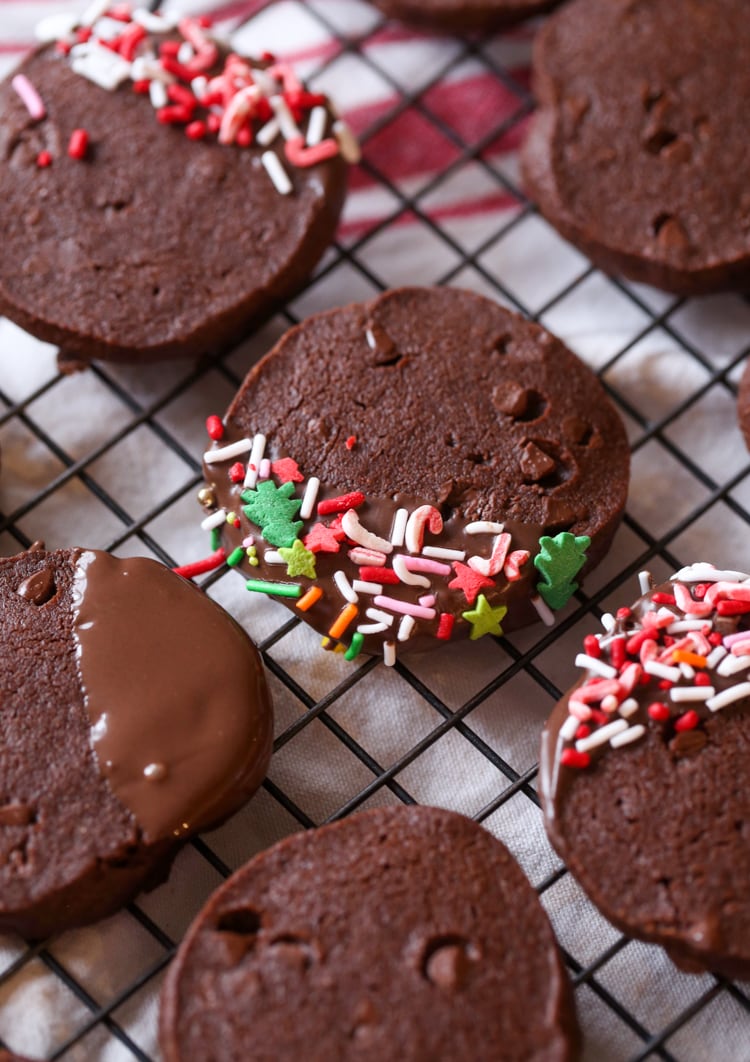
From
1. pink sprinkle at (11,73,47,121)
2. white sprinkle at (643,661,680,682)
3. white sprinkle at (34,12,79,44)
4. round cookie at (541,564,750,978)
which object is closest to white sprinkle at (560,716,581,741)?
round cookie at (541,564,750,978)

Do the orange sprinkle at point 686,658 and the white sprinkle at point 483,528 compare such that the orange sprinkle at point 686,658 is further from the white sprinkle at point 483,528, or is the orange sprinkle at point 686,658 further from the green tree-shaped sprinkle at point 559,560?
the white sprinkle at point 483,528

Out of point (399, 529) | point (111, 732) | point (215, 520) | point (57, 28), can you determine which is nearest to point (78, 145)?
point (57, 28)

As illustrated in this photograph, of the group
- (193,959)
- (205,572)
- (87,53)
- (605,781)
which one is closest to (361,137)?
(87,53)

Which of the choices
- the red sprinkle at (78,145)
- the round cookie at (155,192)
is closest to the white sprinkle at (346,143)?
the round cookie at (155,192)

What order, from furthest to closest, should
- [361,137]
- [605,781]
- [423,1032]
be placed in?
[361,137] < [605,781] < [423,1032]

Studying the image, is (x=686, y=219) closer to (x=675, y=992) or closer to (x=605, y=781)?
(x=605, y=781)

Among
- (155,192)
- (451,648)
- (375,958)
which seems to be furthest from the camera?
(155,192)

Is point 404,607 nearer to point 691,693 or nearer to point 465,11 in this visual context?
point 691,693

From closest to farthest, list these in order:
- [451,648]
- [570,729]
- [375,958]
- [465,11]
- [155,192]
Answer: [375,958] < [570,729] < [451,648] < [155,192] < [465,11]
